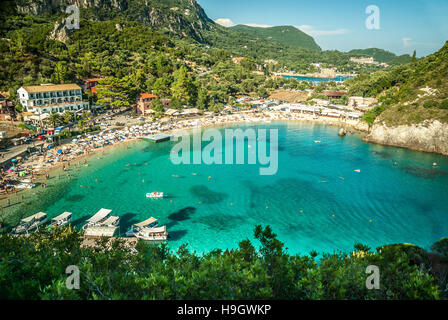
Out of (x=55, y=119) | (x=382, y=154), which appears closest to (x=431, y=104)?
(x=382, y=154)

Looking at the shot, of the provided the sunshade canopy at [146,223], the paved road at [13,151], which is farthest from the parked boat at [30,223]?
the paved road at [13,151]

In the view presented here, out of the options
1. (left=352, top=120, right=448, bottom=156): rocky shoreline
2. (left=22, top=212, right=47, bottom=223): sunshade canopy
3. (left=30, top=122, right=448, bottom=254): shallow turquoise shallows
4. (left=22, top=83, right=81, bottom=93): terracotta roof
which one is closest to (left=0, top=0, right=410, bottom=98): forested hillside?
(left=22, top=83, right=81, bottom=93): terracotta roof

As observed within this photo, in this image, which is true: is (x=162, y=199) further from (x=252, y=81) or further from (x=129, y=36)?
(x=129, y=36)

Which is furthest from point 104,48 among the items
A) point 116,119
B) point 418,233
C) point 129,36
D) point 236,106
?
point 418,233

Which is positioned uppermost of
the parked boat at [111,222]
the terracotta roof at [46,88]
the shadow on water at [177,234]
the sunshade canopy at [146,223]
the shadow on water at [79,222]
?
the terracotta roof at [46,88]

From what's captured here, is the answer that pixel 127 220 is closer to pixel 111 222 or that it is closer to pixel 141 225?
pixel 111 222

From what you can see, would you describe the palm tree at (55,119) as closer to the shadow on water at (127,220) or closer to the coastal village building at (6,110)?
the coastal village building at (6,110)

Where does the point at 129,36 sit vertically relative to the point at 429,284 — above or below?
above
